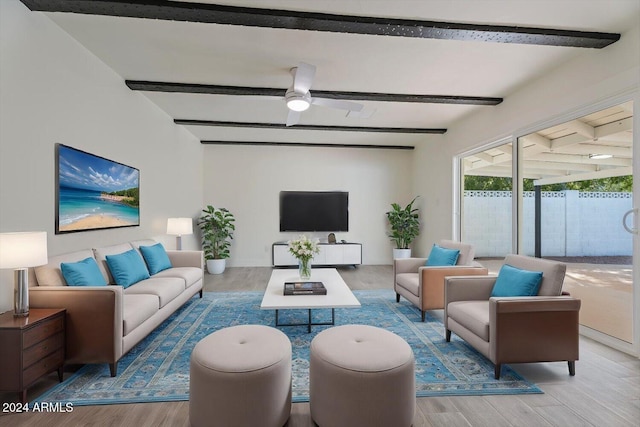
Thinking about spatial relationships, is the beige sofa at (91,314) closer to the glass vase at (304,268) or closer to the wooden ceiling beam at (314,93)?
the glass vase at (304,268)

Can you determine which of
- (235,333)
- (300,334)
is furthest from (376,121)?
(235,333)

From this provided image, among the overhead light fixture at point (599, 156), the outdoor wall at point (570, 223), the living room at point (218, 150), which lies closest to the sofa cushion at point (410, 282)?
the outdoor wall at point (570, 223)

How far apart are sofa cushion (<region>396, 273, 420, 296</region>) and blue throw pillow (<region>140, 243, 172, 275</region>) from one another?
301 cm

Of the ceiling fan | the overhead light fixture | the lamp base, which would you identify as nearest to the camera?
the lamp base

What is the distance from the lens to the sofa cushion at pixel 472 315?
2389mm

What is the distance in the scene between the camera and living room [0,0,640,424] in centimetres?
234

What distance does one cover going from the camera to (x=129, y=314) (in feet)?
8.00

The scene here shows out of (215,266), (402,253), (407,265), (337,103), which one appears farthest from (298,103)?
(402,253)

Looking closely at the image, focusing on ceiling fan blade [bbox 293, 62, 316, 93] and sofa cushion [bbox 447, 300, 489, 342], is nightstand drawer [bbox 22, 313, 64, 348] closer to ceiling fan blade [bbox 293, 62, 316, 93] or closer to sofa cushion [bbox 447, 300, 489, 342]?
ceiling fan blade [bbox 293, 62, 316, 93]

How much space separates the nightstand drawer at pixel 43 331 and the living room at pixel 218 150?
1.45 feet

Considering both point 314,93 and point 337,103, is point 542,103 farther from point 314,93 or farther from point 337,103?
point 314,93

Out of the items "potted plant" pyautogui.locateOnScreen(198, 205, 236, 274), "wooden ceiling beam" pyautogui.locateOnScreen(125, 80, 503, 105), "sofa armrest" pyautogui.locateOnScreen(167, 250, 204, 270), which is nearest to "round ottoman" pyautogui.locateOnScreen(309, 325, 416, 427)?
"wooden ceiling beam" pyautogui.locateOnScreen(125, 80, 503, 105)

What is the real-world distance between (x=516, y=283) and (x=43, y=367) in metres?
3.45

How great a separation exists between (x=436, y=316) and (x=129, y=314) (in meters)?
3.08
